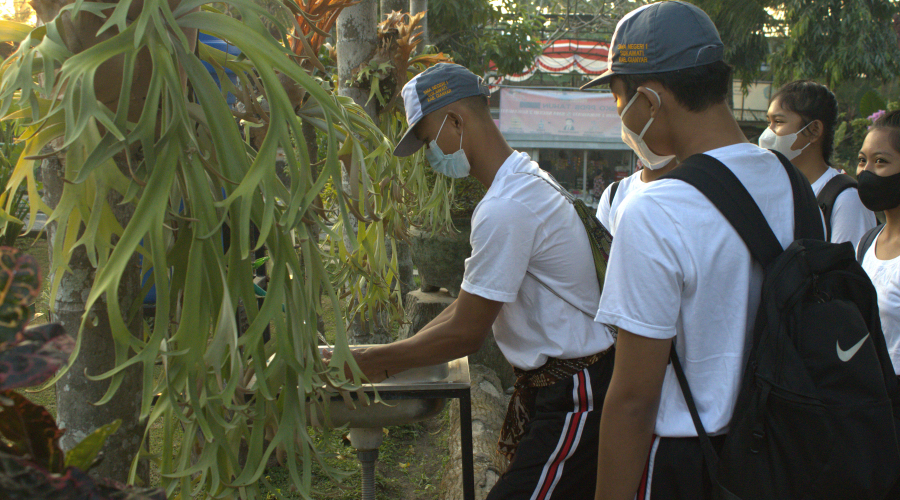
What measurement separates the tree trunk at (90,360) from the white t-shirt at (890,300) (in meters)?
2.07

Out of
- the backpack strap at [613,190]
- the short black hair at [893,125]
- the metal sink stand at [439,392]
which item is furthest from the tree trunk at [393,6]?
the metal sink stand at [439,392]

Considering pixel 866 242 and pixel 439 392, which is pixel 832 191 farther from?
pixel 439 392

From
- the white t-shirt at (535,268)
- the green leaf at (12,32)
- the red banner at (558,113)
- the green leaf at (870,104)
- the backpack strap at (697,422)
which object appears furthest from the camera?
the red banner at (558,113)

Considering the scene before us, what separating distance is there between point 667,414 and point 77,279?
1228 mm

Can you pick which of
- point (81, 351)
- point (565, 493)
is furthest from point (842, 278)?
point (81, 351)

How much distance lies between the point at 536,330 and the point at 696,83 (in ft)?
2.48

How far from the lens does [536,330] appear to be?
173 cm

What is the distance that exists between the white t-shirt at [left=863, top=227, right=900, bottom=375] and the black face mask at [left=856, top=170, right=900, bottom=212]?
0.24 metres

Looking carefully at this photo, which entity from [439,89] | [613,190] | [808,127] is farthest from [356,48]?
[808,127]

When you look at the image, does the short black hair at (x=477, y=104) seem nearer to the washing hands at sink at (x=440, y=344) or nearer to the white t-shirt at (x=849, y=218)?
the washing hands at sink at (x=440, y=344)

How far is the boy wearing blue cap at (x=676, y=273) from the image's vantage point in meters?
1.20

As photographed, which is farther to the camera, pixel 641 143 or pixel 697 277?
pixel 641 143

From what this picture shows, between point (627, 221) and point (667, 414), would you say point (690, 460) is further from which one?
point (627, 221)

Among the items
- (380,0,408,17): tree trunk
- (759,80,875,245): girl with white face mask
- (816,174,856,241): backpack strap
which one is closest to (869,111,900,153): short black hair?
(816,174,856,241): backpack strap
